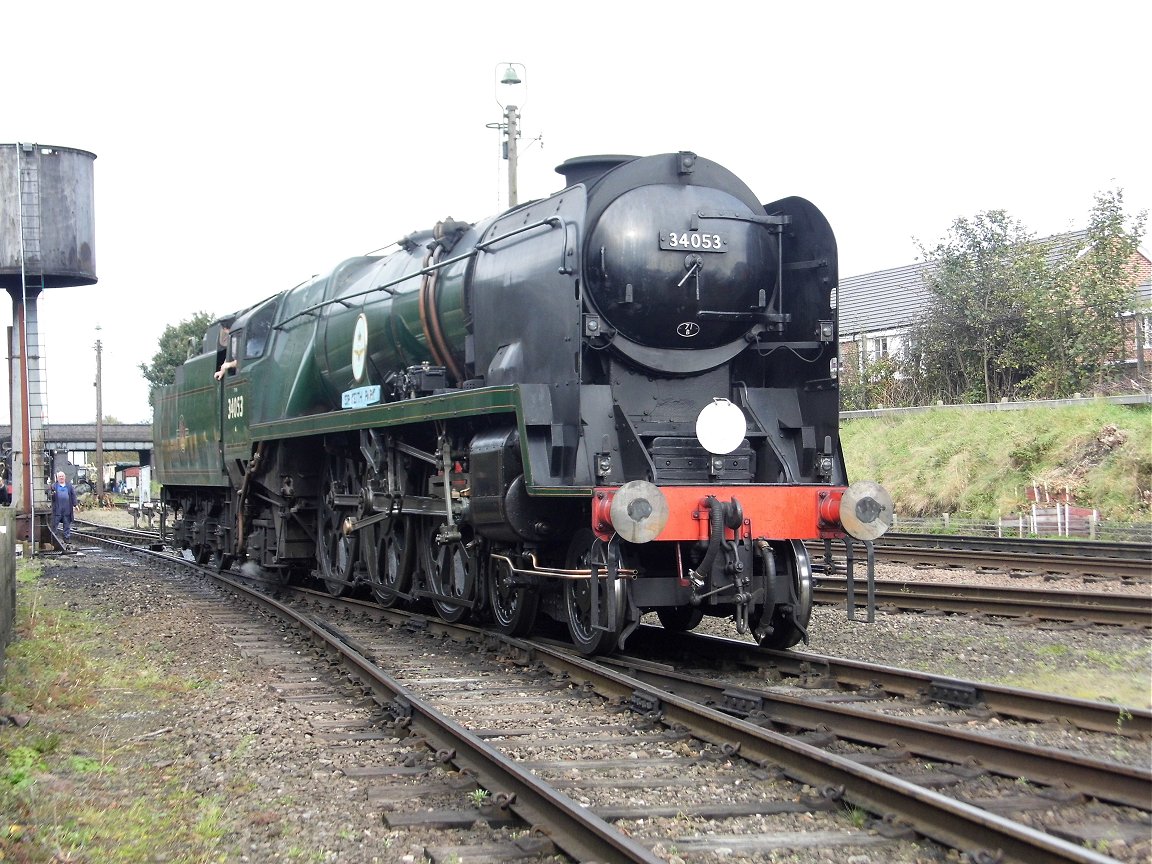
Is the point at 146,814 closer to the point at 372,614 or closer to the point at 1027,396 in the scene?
the point at 372,614

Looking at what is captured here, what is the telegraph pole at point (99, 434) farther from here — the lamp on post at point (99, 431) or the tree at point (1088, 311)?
the tree at point (1088, 311)

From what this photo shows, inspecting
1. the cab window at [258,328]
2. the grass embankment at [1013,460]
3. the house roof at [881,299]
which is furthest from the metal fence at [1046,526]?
the house roof at [881,299]

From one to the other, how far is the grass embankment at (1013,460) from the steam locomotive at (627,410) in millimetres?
11094

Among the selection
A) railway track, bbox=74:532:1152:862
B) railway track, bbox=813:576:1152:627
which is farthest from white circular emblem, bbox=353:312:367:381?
railway track, bbox=813:576:1152:627

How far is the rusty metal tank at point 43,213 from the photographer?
18.1 m

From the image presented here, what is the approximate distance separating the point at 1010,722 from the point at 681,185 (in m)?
4.10

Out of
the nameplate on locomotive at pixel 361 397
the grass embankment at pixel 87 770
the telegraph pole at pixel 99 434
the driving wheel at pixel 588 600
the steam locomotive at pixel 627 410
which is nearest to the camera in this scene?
the grass embankment at pixel 87 770

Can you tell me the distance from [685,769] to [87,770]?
288cm

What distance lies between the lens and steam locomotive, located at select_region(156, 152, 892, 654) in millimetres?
7312

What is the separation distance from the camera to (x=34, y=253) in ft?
59.9

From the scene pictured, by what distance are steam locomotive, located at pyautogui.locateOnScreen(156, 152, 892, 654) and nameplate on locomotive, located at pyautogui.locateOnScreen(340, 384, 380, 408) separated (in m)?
0.41

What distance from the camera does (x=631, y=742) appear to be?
18.7ft

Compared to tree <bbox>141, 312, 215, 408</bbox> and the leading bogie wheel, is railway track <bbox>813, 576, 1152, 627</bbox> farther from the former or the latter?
tree <bbox>141, 312, 215, 408</bbox>

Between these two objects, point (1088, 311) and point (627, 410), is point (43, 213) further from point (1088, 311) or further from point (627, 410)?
point (1088, 311)
